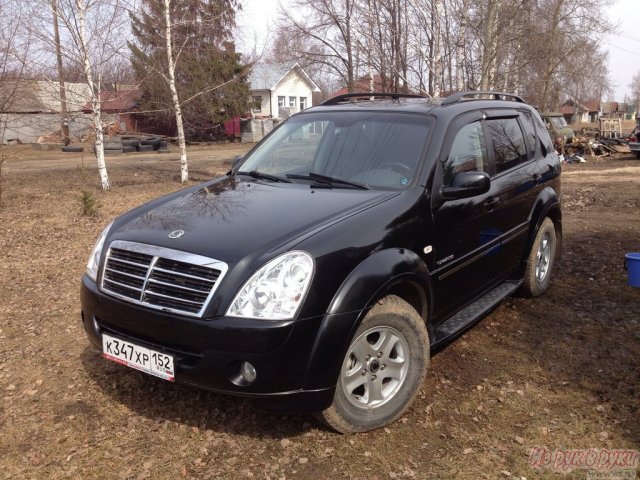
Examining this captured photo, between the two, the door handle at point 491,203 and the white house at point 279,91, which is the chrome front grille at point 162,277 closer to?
the door handle at point 491,203

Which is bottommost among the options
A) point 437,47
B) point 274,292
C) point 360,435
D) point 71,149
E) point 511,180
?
point 360,435

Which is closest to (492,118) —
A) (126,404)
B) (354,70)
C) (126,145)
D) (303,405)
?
(303,405)

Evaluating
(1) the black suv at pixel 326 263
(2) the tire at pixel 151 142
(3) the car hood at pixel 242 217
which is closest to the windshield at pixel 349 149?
(1) the black suv at pixel 326 263

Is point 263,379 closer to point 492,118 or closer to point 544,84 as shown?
point 492,118

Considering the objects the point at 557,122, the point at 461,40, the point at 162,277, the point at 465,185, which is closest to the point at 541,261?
the point at 465,185

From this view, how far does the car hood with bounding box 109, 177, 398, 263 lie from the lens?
2.79 metres

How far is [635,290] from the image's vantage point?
526 centimetres

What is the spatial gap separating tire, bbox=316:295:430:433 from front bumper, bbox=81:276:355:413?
0.57 feet

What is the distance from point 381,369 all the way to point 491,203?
1.69 meters

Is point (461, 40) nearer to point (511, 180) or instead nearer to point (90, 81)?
point (90, 81)

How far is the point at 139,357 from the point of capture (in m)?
2.88

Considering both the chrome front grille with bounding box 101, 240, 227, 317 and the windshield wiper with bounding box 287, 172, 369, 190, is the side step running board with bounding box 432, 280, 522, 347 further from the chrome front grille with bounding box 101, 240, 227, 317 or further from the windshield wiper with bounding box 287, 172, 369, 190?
the chrome front grille with bounding box 101, 240, 227, 317

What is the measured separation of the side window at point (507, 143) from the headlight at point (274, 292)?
2.33 metres

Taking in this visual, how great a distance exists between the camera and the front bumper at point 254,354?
2.55m
